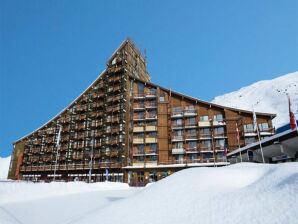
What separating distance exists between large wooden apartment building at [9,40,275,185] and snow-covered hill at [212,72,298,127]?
8561 cm

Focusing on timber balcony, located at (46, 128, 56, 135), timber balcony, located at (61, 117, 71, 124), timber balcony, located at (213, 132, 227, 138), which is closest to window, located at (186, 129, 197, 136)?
timber balcony, located at (213, 132, 227, 138)

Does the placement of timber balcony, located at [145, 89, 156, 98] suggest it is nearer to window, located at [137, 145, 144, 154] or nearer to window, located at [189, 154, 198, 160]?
window, located at [137, 145, 144, 154]

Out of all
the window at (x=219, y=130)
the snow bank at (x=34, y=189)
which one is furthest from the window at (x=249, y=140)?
the snow bank at (x=34, y=189)

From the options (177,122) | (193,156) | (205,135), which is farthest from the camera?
(177,122)

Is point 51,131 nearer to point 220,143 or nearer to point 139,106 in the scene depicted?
point 139,106

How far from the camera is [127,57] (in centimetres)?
7062

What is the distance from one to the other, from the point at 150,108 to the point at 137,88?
7259mm

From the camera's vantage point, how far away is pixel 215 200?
38.7ft

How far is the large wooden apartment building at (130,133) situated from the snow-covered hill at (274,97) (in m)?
85.6

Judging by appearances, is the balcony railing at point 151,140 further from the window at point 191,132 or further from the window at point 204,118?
the window at point 204,118

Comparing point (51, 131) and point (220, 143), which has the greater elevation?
point (51, 131)

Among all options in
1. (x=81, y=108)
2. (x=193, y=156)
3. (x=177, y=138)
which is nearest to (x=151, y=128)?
(x=177, y=138)

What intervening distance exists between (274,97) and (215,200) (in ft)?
552

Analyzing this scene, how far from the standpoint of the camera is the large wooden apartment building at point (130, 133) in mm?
57312
